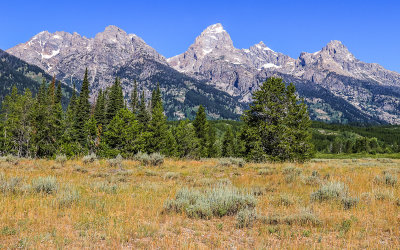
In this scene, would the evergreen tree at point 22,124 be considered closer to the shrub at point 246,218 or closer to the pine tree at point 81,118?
the pine tree at point 81,118

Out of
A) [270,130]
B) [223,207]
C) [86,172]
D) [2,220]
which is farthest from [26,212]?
[270,130]

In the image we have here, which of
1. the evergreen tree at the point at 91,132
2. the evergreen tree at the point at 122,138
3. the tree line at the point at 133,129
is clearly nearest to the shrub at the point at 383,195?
the tree line at the point at 133,129

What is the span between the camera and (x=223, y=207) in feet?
25.0

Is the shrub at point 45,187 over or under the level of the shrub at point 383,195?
under

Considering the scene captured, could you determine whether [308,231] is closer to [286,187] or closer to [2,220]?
[286,187]

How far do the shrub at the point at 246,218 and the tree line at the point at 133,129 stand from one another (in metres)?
20.7

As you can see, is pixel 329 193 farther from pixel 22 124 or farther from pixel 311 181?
pixel 22 124

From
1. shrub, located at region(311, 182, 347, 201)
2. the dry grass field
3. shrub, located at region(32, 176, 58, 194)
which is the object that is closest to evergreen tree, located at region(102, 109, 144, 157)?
the dry grass field

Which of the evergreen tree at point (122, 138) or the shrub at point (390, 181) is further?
the evergreen tree at point (122, 138)

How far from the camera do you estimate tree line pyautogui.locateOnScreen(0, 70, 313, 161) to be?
2848cm

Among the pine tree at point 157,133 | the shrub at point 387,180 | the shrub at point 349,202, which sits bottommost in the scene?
the shrub at point 349,202

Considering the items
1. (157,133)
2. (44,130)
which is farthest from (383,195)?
(44,130)

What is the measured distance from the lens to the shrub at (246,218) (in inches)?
262

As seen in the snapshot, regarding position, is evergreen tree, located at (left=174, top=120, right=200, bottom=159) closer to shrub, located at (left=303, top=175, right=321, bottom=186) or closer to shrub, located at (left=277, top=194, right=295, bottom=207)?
shrub, located at (left=303, top=175, right=321, bottom=186)
